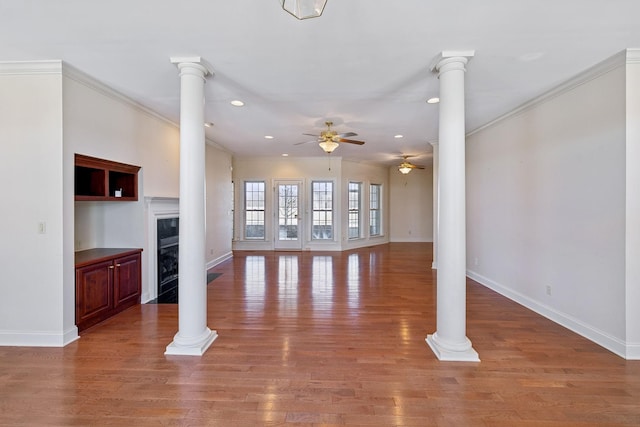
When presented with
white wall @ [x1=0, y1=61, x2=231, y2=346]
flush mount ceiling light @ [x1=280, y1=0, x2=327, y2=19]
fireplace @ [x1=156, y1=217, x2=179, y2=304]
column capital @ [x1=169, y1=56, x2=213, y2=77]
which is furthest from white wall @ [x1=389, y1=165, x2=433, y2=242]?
flush mount ceiling light @ [x1=280, y1=0, x2=327, y2=19]

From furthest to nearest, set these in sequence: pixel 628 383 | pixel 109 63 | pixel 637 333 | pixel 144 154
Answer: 1. pixel 144 154
2. pixel 109 63
3. pixel 637 333
4. pixel 628 383

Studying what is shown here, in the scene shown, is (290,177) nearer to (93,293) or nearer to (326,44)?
(93,293)

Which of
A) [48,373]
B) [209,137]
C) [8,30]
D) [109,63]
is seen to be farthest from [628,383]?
[209,137]

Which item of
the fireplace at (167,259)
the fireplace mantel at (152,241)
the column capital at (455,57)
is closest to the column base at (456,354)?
the column capital at (455,57)

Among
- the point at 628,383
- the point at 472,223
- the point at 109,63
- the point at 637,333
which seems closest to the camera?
the point at 628,383

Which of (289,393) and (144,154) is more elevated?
(144,154)

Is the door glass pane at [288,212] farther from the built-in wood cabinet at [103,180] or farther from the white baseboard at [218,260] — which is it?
the built-in wood cabinet at [103,180]

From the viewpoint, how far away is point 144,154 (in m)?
4.37

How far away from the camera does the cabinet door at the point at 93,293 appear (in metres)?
3.24

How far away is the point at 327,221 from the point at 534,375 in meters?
7.07

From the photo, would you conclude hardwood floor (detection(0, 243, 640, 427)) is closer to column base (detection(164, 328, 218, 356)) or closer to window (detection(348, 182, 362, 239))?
column base (detection(164, 328, 218, 356))

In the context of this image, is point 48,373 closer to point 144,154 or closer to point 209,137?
point 144,154

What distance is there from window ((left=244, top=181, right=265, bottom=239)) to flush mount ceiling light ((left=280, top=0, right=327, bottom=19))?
7750 mm

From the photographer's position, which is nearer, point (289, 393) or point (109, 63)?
point (289, 393)
